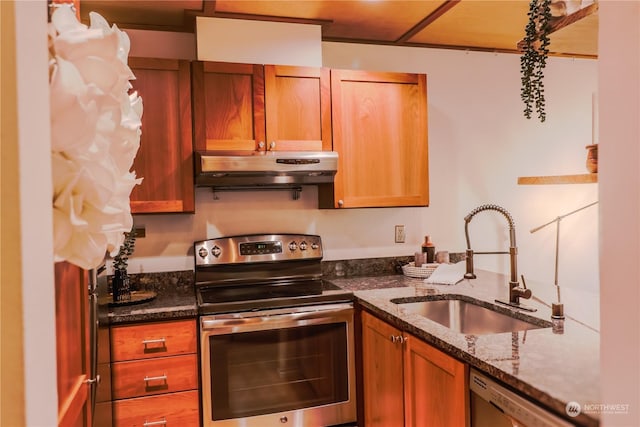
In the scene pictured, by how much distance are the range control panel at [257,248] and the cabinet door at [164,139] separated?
321mm

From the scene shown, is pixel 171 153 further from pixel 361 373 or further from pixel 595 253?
pixel 595 253

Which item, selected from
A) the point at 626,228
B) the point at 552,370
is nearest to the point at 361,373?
the point at 552,370

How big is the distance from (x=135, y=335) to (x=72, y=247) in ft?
6.30

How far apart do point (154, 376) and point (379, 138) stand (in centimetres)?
172

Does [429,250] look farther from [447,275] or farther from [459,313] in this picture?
[459,313]

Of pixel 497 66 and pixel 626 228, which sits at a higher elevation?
pixel 497 66

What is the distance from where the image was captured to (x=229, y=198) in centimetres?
286

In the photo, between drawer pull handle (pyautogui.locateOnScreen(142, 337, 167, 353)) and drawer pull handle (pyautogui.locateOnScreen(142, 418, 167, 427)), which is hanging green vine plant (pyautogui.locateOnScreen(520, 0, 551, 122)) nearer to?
drawer pull handle (pyautogui.locateOnScreen(142, 337, 167, 353))

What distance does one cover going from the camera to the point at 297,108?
266 cm

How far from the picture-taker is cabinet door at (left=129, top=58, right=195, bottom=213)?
245 cm

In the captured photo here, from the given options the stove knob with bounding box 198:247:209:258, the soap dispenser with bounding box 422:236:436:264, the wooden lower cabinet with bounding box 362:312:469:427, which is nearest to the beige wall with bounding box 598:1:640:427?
the wooden lower cabinet with bounding box 362:312:469:427

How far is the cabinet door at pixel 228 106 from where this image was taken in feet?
8.23

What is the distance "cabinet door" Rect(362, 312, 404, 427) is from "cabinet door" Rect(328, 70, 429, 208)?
74 cm

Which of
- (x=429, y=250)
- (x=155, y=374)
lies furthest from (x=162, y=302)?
(x=429, y=250)
